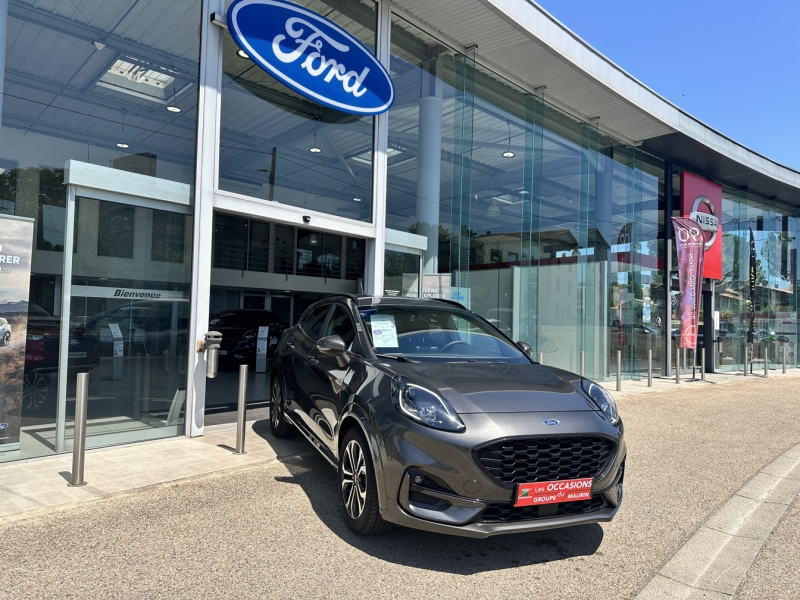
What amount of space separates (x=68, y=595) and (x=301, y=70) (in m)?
6.87

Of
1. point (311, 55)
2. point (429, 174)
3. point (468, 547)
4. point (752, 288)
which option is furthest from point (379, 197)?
point (752, 288)

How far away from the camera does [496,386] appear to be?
11.6 ft

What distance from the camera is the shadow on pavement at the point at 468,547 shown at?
325cm

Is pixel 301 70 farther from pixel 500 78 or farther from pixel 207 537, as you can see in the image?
pixel 207 537

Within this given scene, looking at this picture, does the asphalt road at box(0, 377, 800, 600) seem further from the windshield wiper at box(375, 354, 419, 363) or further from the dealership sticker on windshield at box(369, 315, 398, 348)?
the dealership sticker on windshield at box(369, 315, 398, 348)

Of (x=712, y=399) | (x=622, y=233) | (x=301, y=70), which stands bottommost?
(x=712, y=399)

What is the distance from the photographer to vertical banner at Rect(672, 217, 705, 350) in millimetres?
15516

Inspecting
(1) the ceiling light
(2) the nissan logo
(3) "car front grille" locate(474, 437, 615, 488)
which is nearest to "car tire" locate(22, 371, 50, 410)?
(3) "car front grille" locate(474, 437, 615, 488)

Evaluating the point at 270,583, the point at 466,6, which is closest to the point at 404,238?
the point at 466,6

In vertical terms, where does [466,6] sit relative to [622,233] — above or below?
above

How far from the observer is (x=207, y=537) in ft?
11.8

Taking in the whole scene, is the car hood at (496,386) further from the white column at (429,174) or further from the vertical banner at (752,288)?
the vertical banner at (752,288)

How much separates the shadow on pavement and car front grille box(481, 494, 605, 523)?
349mm

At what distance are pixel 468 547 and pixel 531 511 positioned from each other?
0.58 meters
